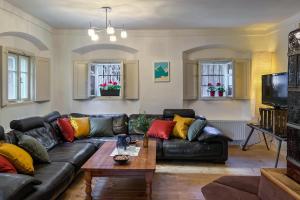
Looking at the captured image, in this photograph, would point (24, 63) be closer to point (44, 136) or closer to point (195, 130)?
point (44, 136)

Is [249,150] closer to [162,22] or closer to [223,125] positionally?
[223,125]

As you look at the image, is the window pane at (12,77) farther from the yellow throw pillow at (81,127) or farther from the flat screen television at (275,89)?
the flat screen television at (275,89)

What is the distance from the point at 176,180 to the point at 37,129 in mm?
2253

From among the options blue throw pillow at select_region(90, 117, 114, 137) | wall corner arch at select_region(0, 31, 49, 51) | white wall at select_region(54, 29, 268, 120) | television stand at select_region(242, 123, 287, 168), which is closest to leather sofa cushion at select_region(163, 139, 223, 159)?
television stand at select_region(242, 123, 287, 168)

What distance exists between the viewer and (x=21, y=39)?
5113 millimetres

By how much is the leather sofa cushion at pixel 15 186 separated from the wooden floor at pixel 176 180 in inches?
40.9

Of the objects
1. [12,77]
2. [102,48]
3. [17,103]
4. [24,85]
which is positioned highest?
[102,48]

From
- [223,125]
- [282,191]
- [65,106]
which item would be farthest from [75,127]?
[282,191]

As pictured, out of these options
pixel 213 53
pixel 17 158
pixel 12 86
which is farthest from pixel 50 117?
pixel 213 53

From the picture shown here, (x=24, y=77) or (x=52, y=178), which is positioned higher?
A: (x=24, y=77)

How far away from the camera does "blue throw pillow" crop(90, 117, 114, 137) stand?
553 centimetres

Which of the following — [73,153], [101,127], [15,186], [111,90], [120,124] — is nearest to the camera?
[15,186]

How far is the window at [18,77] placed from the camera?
4852mm

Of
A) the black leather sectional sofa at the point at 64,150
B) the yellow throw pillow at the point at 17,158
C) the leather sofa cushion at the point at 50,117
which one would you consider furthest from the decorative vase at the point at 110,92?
the yellow throw pillow at the point at 17,158
